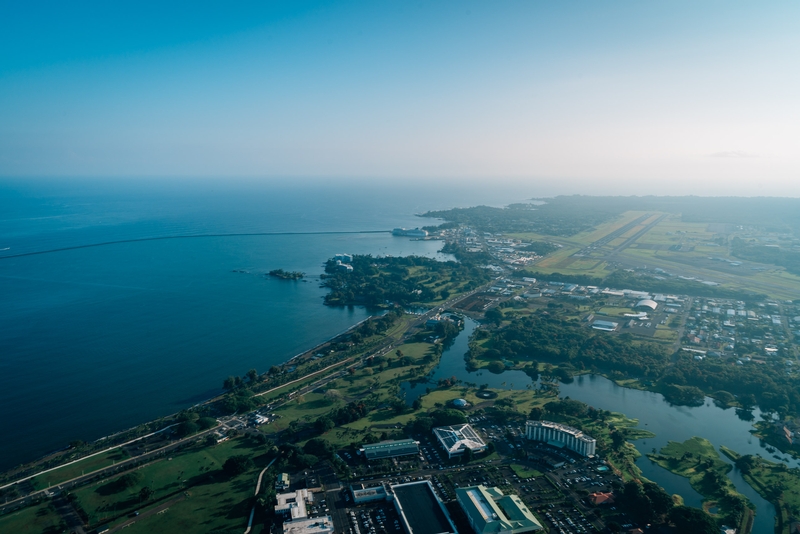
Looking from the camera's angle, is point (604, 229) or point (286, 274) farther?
point (604, 229)

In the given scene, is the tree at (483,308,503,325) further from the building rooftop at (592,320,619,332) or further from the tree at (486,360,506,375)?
the tree at (486,360,506,375)

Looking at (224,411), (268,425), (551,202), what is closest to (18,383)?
(224,411)

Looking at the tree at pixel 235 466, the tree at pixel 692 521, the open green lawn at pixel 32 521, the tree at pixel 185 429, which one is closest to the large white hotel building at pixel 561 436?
the tree at pixel 692 521

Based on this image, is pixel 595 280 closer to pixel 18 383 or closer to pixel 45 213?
pixel 18 383

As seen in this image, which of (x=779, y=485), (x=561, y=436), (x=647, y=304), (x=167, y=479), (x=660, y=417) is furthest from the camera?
(x=647, y=304)

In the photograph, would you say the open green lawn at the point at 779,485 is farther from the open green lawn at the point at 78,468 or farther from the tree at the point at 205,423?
the open green lawn at the point at 78,468

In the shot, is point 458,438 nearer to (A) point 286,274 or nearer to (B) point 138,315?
(B) point 138,315

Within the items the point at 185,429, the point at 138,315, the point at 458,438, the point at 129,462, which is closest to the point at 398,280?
the point at 138,315
